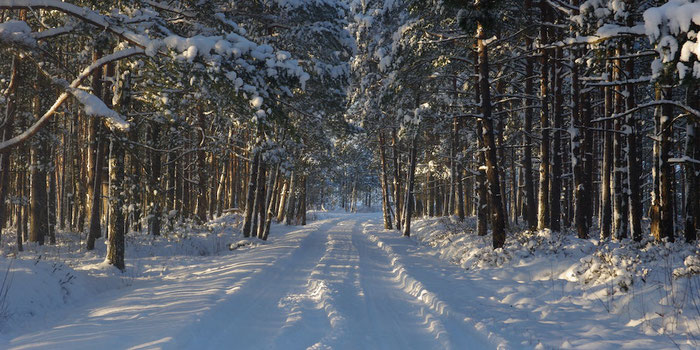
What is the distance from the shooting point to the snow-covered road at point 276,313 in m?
5.09

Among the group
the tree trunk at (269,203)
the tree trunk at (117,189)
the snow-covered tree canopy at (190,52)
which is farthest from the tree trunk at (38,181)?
the tree trunk at (269,203)

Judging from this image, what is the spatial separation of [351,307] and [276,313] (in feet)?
4.43

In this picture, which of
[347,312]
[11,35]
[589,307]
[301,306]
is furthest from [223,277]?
[589,307]

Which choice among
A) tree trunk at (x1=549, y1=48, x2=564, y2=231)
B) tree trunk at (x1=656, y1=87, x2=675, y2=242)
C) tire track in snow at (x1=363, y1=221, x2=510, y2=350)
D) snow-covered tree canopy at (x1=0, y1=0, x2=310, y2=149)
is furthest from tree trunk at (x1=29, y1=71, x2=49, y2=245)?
tree trunk at (x1=656, y1=87, x2=675, y2=242)

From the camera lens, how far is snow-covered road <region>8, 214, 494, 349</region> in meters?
5.09

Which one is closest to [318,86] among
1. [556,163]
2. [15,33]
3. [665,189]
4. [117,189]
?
[117,189]

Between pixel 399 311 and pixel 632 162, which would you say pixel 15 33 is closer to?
pixel 399 311

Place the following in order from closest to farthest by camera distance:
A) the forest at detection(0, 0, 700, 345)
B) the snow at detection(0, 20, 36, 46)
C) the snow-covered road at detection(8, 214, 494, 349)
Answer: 1. the snow-covered road at detection(8, 214, 494, 349)
2. the snow at detection(0, 20, 36, 46)
3. the forest at detection(0, 0, 700, 345)

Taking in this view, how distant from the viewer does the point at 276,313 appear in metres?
6.59

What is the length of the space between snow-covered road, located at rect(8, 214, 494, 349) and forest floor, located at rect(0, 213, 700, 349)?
26 millimetres

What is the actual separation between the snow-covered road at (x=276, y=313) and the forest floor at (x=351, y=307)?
0.03 m

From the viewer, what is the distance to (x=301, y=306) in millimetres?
7039

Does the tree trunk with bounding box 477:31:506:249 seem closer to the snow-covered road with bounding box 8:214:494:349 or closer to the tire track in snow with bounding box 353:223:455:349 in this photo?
the snow-covered road with bounding box 8:214:494:349

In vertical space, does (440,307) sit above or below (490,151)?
below
